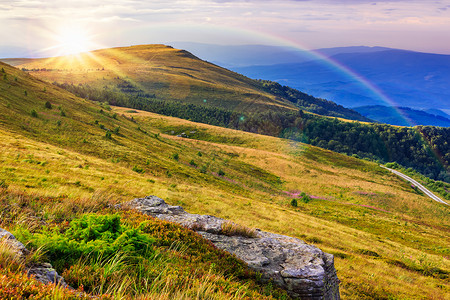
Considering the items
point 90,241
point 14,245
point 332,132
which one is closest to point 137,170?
point 90,241

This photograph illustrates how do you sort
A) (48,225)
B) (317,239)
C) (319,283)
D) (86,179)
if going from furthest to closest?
1. (317,239)
2. (86,179)
3. (319,283)
4. (48,225)

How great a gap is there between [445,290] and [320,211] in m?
23.7

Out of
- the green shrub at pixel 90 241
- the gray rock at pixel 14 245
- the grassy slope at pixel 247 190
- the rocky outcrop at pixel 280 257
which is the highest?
the gray rock at pixel 14 245

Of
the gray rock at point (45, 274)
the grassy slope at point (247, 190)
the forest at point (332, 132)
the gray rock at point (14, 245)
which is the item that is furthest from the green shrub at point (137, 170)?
the forest at point (332, 132)

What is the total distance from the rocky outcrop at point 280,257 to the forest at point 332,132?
135488mm

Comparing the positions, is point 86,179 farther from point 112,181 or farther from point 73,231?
point 73,231

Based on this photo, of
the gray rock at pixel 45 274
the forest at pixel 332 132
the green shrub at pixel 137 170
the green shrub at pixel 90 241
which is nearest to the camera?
the gray rock at pixel 45 274

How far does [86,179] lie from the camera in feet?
63.6

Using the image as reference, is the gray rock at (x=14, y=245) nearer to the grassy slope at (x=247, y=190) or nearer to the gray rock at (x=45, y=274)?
the gray rock at (x=45, y=274)

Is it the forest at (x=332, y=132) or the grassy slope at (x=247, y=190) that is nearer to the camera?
the grassy slope at (x=247, y=190)

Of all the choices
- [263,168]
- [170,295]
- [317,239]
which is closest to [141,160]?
[317,239]

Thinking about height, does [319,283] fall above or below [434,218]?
above

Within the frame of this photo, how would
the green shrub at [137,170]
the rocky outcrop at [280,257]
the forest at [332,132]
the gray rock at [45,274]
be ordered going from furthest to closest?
the forest at [332,132] → the green shrub at [137,170] → the rocky outcrop at [280,257] → the gray rock at [45,274]

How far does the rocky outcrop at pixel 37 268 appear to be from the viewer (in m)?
4.03
